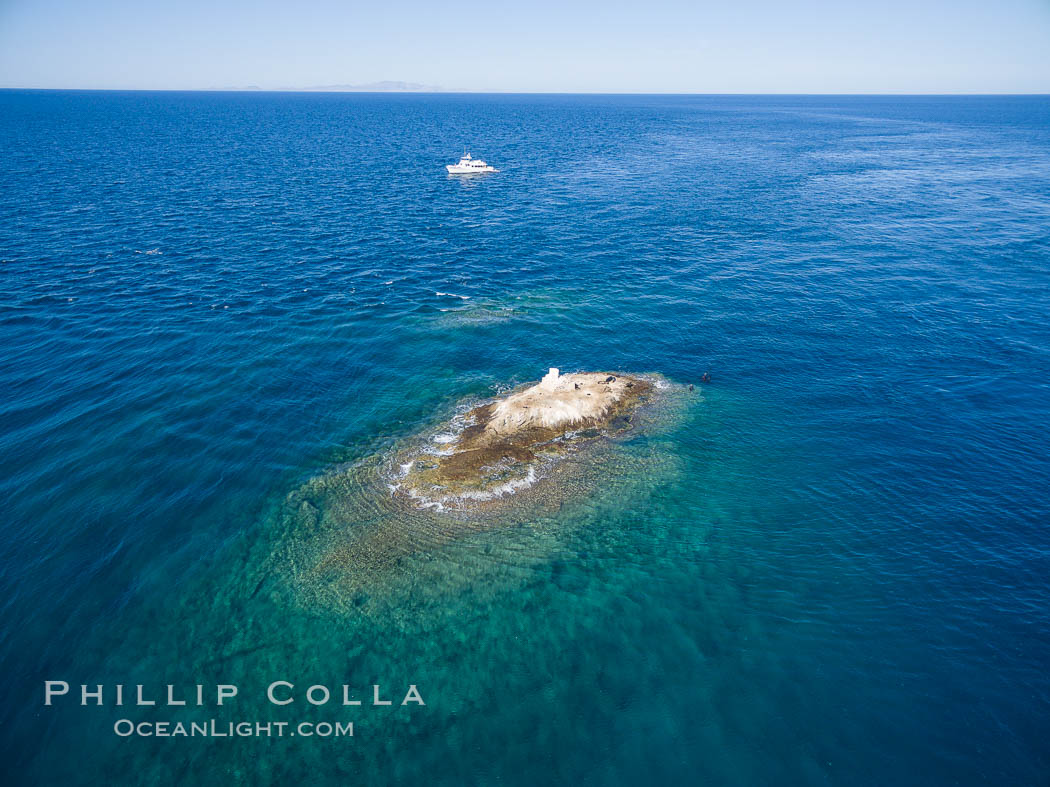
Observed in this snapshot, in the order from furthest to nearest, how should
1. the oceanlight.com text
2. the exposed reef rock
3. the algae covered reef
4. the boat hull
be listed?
the boat hull → the exposed reef rock → the algae covered reef → the oceanlight.com text

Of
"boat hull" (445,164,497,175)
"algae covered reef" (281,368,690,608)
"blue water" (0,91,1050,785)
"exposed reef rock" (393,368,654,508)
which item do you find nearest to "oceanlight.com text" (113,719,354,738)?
"blue water" (0,91,1050,785)

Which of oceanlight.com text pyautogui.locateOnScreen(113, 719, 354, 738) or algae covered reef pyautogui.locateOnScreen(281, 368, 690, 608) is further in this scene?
algae covered reef pyautogui.locateOnScreen(281, 368, 690, 608)

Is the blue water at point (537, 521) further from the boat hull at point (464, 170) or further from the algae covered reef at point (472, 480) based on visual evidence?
the boat hull at point (464, 170)

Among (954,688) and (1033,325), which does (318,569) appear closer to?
(954,688)

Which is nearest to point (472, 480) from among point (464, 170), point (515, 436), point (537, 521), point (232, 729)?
point (515, 436)

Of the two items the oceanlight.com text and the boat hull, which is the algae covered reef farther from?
the boat hull

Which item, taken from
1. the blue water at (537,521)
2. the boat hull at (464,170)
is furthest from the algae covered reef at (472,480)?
the boat hull at (464,170)
